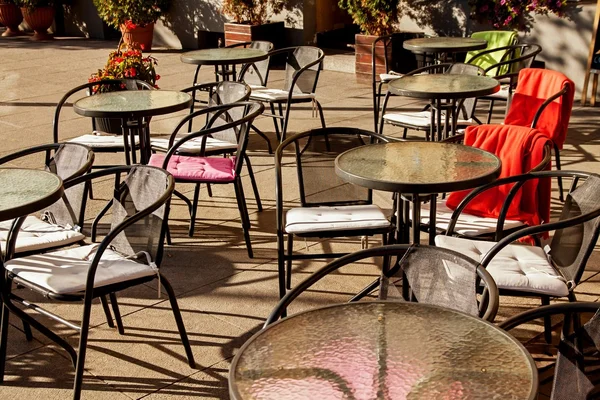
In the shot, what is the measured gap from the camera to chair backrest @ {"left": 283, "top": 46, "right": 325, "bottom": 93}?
24.3 feet

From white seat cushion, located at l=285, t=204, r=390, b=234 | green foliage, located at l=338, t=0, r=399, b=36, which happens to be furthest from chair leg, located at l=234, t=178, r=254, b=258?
green foliage, located at l=338, t=0, r=399, b=36

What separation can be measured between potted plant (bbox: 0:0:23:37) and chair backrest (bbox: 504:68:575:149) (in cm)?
1372

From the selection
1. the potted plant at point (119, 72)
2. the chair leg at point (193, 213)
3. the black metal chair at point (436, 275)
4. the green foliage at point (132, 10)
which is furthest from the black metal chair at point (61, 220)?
the green foliage at point (132, 10)

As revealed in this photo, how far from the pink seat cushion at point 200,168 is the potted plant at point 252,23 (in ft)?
22.6

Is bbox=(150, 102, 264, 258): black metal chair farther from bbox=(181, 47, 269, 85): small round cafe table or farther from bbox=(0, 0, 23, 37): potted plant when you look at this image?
bbox=(0, 0, 23, 37): potted plant

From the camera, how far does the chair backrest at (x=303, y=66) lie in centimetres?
742

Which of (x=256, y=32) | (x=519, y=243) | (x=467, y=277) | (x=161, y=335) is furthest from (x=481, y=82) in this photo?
(x=256, y=32)

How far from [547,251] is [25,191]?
2.28 m

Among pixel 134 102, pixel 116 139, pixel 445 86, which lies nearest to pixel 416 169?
pixel 445 86

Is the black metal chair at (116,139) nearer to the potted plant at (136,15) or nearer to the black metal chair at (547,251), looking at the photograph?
the black metal chair at (547,251)

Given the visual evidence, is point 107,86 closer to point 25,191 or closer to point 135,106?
point 135,106

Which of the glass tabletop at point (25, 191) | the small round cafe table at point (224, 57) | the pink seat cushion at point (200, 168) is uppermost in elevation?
the small round cafe table at point (224, 57)

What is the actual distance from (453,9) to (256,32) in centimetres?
296

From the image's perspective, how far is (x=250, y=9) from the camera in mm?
12352
